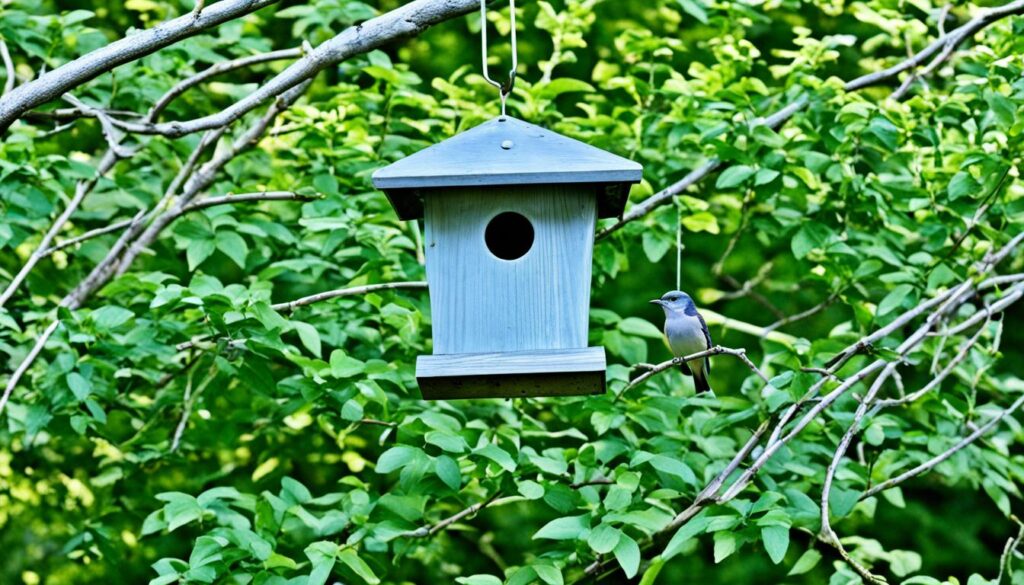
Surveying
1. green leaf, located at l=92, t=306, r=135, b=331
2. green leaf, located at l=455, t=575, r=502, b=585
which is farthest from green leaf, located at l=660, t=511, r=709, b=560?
green leaf, located at l=92, t=306, r=135, b=331

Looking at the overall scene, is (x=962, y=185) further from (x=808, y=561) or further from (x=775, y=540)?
(x=775, y=540)

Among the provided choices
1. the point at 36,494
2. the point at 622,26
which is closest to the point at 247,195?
the point at 36,494

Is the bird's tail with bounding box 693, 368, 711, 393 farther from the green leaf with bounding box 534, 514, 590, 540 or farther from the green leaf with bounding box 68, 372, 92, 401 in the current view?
the green leaf with bounding box 68, 372, 92, 401

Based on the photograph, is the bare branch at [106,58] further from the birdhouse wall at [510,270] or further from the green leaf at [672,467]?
the green leaf at [672,467]

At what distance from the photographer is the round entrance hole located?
3.90m

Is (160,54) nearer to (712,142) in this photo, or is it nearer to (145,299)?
(145,299)

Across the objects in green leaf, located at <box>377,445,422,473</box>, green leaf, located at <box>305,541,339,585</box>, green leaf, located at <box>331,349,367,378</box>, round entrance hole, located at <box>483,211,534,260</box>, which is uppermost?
round entrance hole, located at <box>483,211,534,260</box>

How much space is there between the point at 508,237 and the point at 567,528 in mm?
881

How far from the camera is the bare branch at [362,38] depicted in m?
3.70

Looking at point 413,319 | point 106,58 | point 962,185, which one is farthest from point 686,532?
point 106,58

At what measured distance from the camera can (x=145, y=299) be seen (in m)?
5.02

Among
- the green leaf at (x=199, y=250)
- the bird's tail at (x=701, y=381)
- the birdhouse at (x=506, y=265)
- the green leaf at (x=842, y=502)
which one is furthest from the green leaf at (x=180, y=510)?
the green leaf at (x=842, y=502)

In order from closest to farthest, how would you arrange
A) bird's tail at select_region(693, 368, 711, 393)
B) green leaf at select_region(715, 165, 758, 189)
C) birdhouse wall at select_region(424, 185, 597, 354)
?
birdhouse wall at select_region(424, 185, 597, 354), green leaf at select_region(715, 165, 758, 189), bird's tail at select_region(693, 368, 711, 393)

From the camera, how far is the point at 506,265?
3.69m
